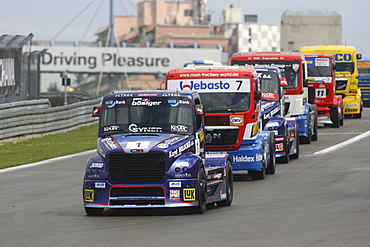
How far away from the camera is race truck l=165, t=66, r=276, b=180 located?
56.7 feet

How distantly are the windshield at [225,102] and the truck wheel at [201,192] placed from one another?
507 centimetres

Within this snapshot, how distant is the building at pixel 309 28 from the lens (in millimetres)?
70625

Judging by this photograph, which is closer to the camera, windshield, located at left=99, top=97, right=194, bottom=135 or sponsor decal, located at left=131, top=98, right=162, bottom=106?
windshield, located at left=99, top=97, right=194, bottom=135

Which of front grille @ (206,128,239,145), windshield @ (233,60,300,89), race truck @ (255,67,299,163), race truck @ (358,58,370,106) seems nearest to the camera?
front grille @ (206,128,239,145)

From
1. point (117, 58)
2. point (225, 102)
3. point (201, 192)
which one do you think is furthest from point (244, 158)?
point (117, 58)

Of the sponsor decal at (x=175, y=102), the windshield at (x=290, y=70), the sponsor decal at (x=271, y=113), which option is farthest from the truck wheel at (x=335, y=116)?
the sponsor decal at (x=175, y=102)

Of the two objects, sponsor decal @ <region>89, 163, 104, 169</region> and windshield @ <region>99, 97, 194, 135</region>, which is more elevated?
windshield @ <region>99, 97, 194, 135</region>

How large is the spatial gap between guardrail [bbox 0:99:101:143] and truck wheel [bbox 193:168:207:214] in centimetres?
1655

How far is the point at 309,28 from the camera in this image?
233ft

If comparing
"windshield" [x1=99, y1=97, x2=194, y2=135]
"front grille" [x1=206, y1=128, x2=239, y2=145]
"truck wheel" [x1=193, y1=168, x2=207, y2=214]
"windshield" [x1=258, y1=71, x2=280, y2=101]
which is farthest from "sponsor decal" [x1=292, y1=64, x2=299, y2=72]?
"truck wheel" [x1=193, y1=168, x2=207, y2=214]

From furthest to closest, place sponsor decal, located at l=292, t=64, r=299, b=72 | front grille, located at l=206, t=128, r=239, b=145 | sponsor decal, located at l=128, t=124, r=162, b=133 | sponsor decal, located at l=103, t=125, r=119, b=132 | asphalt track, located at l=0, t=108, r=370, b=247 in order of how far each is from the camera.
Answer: sponsor decal, located at l=292, t=64, r=299, b=72 → front grille, located at l=206, t=128, r=239, b=145 → sponsor decal, located at l=103, t=125, r=119, b=132 → sponsor decal, located at l=128, t=124, r=162, b=133 → asphalt track, located at l=0, t=108, r=370, b=247

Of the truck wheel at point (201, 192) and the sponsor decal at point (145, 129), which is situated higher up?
the sponsor decal at point (145, 129)

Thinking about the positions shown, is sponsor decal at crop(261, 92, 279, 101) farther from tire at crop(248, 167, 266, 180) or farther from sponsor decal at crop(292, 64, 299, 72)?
sponsor decal at crop(292, 64, 299, 72)

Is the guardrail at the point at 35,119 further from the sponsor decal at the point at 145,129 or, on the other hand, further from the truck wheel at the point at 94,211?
the truck wheel at the point at 94,211
